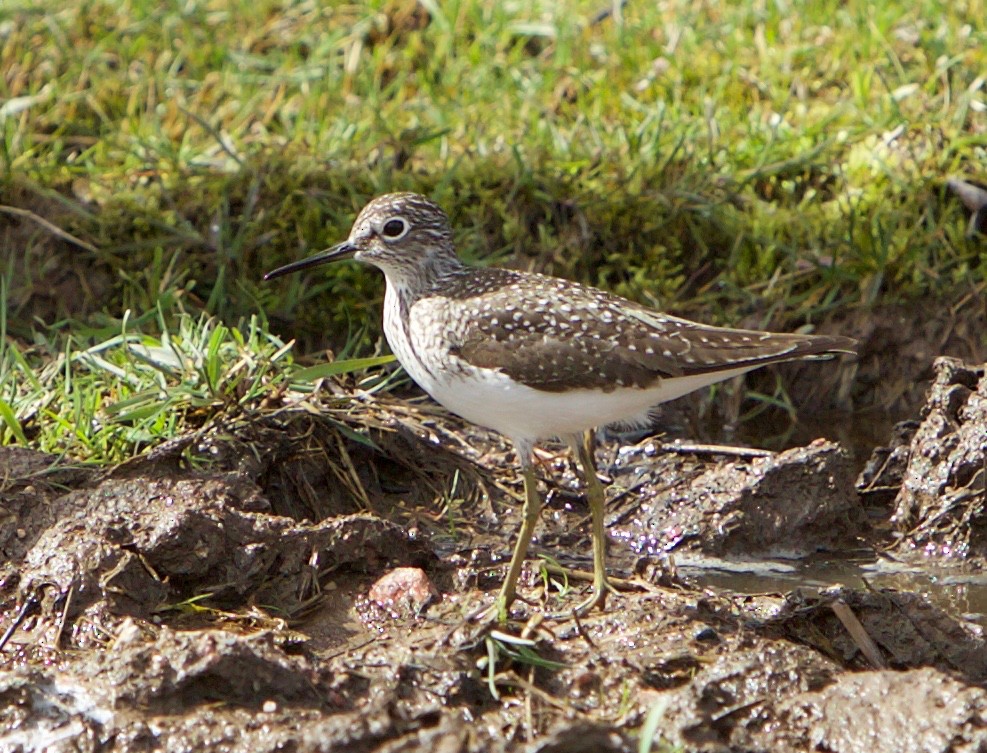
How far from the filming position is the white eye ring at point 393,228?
627cm

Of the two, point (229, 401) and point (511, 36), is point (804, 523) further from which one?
point (511, 36)

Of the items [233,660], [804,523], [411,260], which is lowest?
[804,523]

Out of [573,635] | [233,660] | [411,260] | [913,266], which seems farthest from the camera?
[913,266]

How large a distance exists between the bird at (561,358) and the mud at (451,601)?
38 cm

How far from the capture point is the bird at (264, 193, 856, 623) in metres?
5.56

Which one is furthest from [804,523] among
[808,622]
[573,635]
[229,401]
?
[229,401]

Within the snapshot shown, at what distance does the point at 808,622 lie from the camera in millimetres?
5461

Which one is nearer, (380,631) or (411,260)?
(380,631)

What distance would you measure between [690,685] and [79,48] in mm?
6233

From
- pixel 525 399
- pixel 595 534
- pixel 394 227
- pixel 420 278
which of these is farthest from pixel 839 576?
pixel 394 227

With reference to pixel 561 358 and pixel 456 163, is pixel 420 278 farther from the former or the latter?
pixel 456 163

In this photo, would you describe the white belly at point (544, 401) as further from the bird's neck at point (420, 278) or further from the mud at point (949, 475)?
the mud at point (949, 475)

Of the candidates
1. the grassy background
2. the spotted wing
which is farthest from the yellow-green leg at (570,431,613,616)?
the grassy background

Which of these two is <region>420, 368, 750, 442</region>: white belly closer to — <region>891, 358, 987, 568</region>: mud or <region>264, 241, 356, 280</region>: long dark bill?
<region>264, 241, 356, 280</region>: long dark bill
